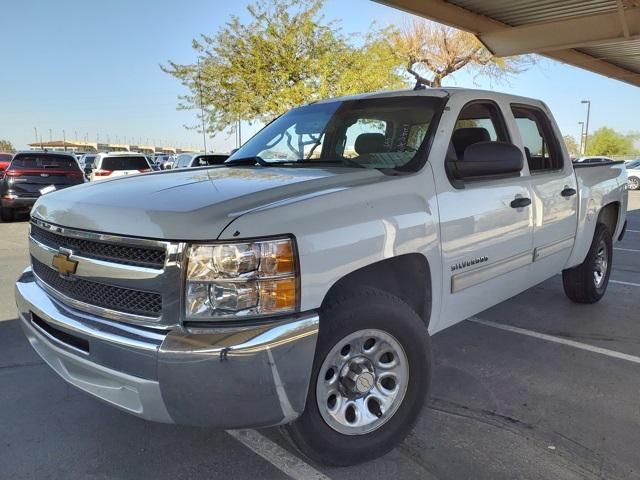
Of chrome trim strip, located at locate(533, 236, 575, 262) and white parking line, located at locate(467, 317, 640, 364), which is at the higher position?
chrome trim strip, located at locate(533, 236, 575, 262)

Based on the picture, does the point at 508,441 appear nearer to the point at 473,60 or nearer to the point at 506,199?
the point at 506,199

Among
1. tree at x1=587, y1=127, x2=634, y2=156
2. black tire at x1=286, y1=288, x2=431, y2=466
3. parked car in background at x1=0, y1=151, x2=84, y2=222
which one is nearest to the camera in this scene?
black tire at x1=286, y1=288, x2=431, y2=466

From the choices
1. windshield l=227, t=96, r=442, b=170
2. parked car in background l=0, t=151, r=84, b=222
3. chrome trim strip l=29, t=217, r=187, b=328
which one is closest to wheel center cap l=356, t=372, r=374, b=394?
chrome trim strip l=29, t=217, r=187, b=328

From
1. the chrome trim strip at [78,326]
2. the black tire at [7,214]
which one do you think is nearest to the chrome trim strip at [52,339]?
the chrome trim strip at [78,326]

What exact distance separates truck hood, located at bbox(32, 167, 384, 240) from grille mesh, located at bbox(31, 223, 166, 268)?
7 centimetres

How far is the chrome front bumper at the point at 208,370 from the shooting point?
2.11 m

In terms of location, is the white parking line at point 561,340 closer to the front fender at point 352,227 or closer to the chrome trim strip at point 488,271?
the chrome trim strip at point 488,271

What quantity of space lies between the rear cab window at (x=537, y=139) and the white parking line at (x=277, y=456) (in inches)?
110

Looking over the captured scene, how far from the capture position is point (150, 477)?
2.58 m

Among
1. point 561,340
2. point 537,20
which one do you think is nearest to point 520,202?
point 561,340

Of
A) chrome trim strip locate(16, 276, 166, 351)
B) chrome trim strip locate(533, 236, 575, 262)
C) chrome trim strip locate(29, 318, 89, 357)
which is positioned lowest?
chrome trim strip locate(29, 318, 89, 357)

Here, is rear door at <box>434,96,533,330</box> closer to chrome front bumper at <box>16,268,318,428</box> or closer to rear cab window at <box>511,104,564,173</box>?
rear cab window at <box>511,104,564,173</box>

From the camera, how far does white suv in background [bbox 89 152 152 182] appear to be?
1571 centimetres

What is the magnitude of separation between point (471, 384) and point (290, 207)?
210cm
